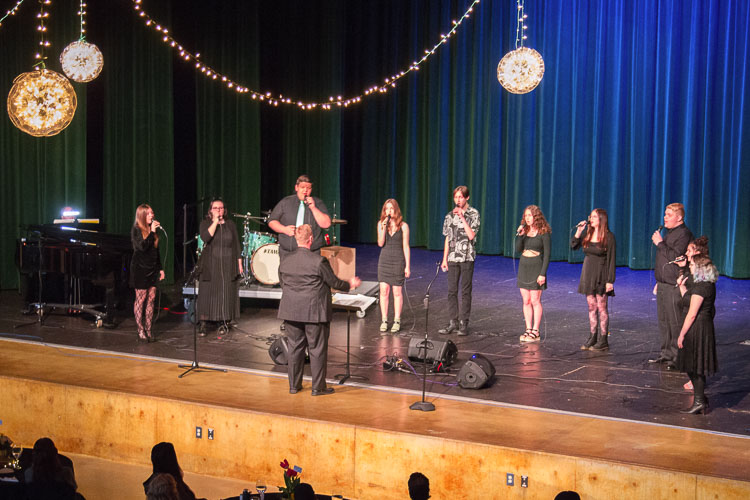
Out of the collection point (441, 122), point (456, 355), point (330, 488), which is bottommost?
point (330, 488)

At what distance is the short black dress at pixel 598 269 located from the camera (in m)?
8.47

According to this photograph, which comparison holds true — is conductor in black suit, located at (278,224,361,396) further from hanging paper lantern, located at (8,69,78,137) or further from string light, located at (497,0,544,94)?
string light, located at (497,0,544,94)

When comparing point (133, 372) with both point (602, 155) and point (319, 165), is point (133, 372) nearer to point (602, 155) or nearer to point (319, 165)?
point (319, 165)

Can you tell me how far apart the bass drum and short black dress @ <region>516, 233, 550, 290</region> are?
11.9 feet

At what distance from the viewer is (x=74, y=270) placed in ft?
32.8

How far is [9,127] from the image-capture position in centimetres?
1280

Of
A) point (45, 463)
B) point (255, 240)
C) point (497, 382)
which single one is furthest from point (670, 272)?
point (255, 240)

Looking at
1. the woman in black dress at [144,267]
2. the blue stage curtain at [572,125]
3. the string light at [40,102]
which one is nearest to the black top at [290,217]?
the woman in black dress at [144,267]

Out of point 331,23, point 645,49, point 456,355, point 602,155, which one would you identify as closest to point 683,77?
point 645,49

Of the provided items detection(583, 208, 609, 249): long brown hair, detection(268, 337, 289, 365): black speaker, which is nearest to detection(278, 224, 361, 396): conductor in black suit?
detection(268, 337, 289, 365): black speaker

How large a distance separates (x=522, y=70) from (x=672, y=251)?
11.3 feet

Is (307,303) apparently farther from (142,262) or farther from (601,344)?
(601,344)

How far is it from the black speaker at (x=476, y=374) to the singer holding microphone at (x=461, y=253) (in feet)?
6.78

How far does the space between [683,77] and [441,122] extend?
184 inches
